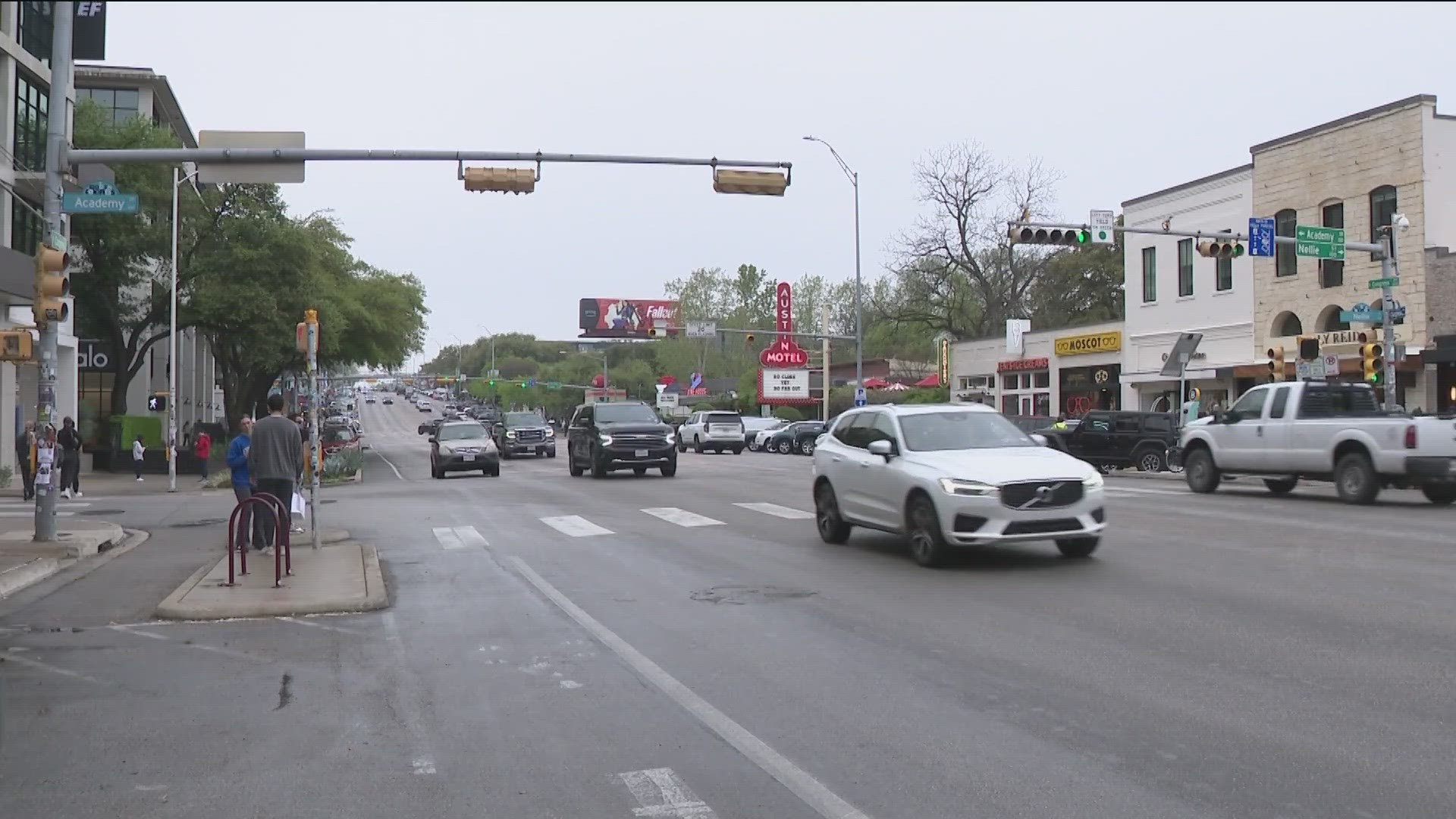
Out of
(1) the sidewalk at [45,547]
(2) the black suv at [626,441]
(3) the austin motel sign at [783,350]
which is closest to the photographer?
(1) the sidewalk at [45,547]

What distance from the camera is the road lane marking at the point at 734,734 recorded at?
5.21 metres

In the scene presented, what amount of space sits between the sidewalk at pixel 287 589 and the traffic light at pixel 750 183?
798 centimetres

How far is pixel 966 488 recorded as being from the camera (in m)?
11.7

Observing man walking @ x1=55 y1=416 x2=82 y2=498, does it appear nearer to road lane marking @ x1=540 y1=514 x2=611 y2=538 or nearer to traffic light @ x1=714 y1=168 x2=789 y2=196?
road lane marking @ x1=540 y1=514 x2=611 y2=538

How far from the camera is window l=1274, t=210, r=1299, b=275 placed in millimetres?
36156

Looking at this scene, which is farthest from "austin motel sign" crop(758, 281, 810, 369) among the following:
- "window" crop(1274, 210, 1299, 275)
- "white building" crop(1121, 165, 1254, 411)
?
"window" crop(1274, 210, 1299, 275)

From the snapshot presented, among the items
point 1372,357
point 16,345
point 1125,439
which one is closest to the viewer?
point 16,345

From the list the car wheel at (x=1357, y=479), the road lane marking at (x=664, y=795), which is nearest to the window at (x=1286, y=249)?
the car wheel at (x=1357, y=479)

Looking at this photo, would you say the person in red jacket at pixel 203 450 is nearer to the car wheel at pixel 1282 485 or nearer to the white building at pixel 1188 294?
the car wheel at pixel 1282 485

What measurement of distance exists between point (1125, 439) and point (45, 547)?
23050 millimetres

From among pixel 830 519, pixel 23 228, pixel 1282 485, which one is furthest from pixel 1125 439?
pixel 23 228

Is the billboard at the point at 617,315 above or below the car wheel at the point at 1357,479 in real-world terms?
above

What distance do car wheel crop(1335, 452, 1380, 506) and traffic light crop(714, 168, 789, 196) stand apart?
9632mm

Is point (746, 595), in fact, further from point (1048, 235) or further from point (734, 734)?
point (1048, 235)
